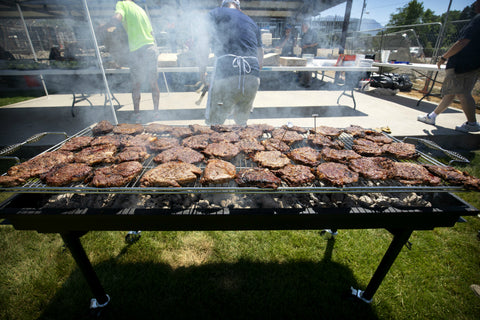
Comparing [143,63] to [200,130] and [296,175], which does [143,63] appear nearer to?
[200,130]

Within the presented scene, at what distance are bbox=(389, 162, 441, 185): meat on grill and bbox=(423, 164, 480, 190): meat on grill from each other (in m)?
0.05

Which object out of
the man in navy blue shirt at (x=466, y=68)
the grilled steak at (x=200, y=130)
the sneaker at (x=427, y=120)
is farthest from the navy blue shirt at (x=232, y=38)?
the sneaker at (x=427, y=120)

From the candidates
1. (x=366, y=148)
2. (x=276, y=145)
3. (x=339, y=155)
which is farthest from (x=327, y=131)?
(x=276, y=145)

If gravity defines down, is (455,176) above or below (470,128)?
above

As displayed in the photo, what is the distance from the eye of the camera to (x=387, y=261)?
1.83m

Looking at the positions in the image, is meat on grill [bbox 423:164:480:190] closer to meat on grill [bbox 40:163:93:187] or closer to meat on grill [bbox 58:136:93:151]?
meat on grill [bbox 40:163:93:187]

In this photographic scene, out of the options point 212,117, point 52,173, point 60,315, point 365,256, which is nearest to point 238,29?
point 212,117

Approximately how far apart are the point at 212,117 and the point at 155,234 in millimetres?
2291

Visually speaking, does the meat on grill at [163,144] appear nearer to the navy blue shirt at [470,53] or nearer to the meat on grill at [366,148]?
the meat on grill at [366,148]

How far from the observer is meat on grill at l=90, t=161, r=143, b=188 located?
5.33 ft

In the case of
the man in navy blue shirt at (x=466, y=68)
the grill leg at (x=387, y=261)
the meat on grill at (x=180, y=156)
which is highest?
the man in navy blue shirt at (x=466, y=68)

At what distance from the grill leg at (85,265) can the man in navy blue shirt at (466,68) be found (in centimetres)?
716

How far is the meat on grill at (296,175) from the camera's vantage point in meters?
1.72

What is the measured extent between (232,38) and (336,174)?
2.86m
